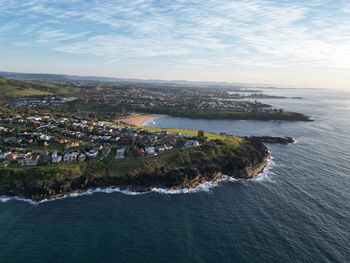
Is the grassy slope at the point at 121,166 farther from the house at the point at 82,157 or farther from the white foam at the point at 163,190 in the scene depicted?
the white foam at the point at 163,190

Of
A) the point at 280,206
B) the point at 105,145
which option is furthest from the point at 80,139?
the point at 280,206

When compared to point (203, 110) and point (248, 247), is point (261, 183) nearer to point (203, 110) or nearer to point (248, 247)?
point (248, 247)

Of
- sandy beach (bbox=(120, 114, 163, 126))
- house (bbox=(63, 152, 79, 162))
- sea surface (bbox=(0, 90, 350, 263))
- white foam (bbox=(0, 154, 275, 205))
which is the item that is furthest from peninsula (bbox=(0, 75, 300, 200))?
sandy beach (bbox=(120, 114, 163, 126))

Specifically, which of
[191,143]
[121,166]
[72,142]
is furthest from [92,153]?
[191,143]

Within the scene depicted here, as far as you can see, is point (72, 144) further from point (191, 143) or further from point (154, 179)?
point (191, 143)

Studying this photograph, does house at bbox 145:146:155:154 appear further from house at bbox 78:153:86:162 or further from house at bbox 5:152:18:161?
house at bbox 5:152:18:161

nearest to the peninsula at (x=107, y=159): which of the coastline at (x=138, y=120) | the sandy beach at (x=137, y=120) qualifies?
the coastline at (x=138, y=120)
